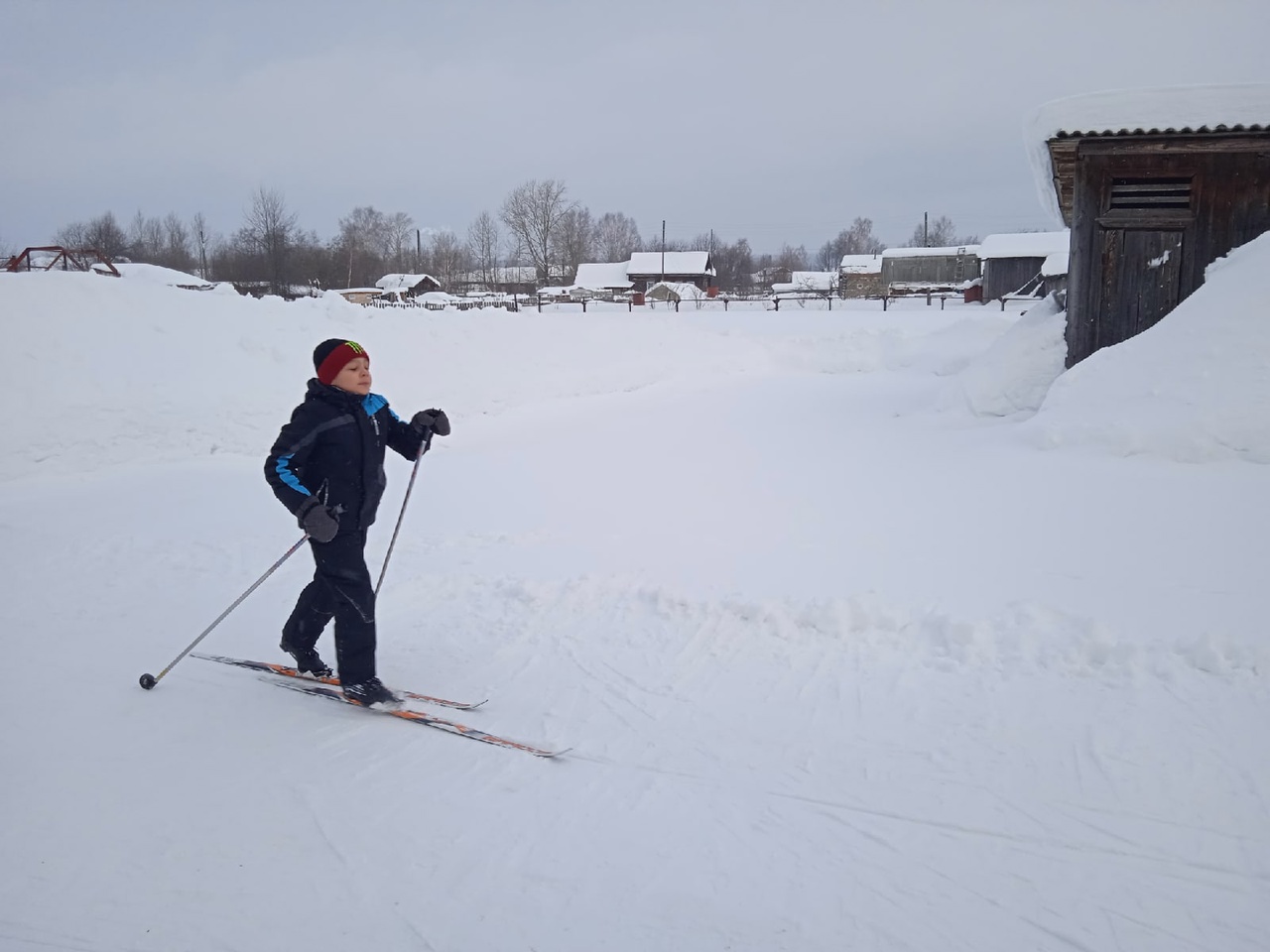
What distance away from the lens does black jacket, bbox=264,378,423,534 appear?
4.00 m

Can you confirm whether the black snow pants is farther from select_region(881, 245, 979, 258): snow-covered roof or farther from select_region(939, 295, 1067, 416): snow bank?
select_region(881, 245, 979, 258): snow-covered roof

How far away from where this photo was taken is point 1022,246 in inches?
1608

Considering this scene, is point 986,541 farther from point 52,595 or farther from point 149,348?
point 149,348

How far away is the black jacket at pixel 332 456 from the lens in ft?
13.1

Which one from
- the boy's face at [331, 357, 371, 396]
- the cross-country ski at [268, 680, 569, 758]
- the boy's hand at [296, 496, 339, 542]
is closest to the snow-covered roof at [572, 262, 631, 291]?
the boy's face at [331, 357, 371, 396]

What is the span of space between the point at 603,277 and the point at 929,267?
2747 centimetres

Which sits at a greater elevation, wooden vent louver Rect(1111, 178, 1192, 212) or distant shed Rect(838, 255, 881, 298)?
distant shed Rect(838, 255, 881, 298)

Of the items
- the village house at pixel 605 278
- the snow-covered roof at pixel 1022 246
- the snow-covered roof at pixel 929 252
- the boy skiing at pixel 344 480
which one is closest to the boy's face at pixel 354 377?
the boy skiing at pixel 344 480

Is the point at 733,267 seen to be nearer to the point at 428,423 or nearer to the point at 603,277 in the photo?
the point at 603,277

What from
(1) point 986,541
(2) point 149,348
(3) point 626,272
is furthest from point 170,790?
(3) point 626,272

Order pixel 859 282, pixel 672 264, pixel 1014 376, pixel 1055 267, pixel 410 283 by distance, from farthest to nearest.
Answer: pixel 672 264 < pixel 410 283 < pixel 859 282 < pixel 1055 267 < pixel 1014 376

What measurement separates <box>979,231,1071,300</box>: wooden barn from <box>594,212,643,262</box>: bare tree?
6483cm

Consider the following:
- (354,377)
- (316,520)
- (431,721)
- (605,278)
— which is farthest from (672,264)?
(431,721)

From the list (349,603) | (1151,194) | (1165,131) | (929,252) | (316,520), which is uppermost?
(929,252)
